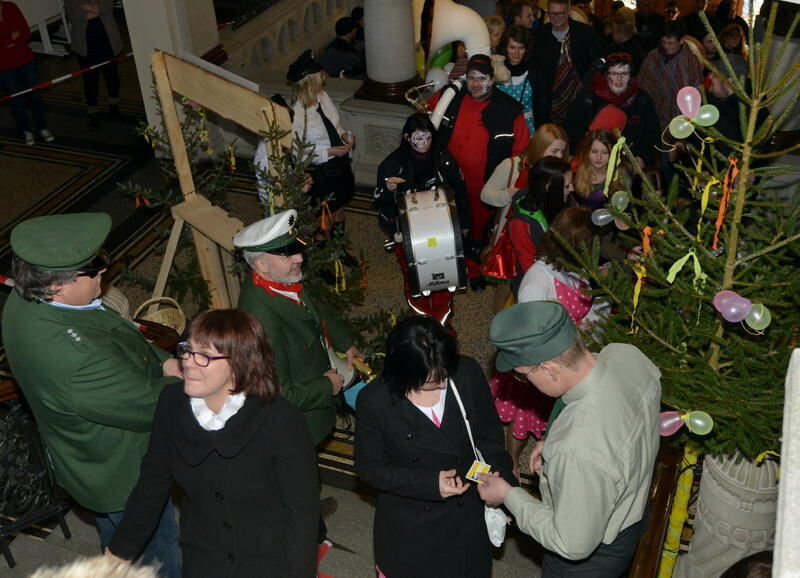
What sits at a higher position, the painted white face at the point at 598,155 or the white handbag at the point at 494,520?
the painted white face at the point at 598,155

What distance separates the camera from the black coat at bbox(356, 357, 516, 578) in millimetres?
3408

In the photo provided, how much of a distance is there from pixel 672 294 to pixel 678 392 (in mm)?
394

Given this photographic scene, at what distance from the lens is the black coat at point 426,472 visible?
341 centimetres

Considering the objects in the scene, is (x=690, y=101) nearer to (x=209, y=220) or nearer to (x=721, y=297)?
(x=721, y=297)

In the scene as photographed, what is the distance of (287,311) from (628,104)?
3315 mm

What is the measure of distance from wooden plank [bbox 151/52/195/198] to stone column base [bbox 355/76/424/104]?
2.92 m

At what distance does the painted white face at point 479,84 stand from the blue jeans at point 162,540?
3520mm

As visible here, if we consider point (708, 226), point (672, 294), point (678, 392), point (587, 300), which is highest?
point (708, 226)

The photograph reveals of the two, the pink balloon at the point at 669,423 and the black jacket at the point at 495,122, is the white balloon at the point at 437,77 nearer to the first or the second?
the black jacket at the point at 495,122

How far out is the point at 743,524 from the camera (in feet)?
12.6

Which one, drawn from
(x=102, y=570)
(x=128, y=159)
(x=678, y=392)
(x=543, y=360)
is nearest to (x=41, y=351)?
(x=543, y=360)

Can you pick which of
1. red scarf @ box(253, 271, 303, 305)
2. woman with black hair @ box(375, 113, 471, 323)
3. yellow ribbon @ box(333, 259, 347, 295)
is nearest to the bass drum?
woman with black hair @ box(375, 113, 471, 323)

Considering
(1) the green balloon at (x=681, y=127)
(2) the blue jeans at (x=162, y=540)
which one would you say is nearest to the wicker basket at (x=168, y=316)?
(2) the blue jeans at (x=162, y=540)

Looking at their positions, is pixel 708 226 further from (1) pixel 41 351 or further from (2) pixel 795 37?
(2) pixel 795 37
